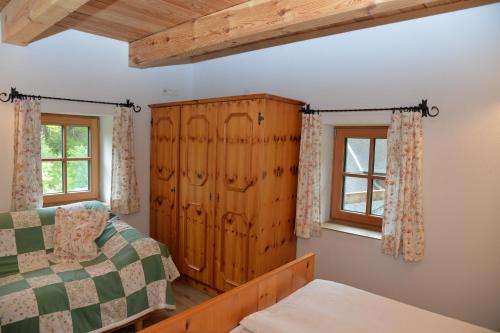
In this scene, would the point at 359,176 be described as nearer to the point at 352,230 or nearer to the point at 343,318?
the point at 352,230

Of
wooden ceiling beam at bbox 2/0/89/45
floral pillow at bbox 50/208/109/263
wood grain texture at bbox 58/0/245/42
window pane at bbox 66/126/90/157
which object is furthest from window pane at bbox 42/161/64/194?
wood grain texture at bbox 58/0/245/42

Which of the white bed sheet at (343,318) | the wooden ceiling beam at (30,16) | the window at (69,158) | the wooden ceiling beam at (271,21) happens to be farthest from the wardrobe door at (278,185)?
the window at (69,158)

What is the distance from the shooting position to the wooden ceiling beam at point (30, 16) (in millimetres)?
1794

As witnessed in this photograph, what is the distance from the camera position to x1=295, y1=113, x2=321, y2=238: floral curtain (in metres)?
3.08

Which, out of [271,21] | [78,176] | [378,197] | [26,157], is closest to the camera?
[271,21]

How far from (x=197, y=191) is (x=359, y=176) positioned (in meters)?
1.57

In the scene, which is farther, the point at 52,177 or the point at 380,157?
the point at 52,177

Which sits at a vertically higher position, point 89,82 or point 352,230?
point 89,82

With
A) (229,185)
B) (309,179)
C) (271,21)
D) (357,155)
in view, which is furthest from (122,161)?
(357,155)

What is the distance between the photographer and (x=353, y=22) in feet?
8.46

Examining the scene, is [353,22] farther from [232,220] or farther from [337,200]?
[232,220]

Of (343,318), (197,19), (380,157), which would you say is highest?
(197,19)

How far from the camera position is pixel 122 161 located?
3.53m

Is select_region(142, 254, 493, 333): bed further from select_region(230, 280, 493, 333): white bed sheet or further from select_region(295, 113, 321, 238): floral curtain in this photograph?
select_region(295, 113, 321, 238): floral curtain
